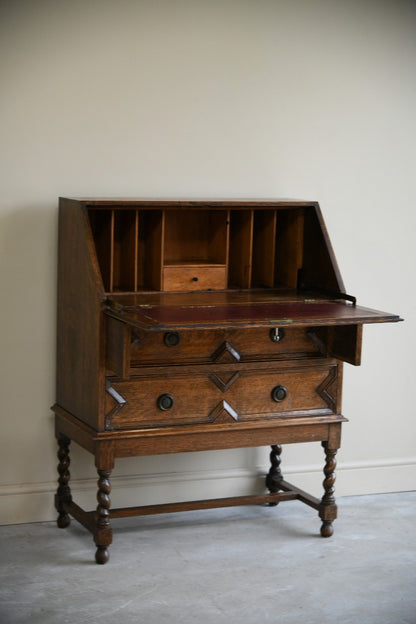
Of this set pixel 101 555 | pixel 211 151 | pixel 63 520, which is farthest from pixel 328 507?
pixel 211 151

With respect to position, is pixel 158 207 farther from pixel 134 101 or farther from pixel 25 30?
pixel 25 30

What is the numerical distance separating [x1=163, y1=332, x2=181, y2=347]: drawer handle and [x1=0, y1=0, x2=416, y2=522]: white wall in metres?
0.63

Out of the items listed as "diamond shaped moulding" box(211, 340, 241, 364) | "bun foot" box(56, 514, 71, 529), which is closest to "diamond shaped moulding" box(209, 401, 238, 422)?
"diamond shaped moulding" box(211, 340, 241, 364)

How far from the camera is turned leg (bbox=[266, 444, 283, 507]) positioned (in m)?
4.48

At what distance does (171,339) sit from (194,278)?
0.41 m

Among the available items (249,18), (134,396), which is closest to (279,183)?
(249,18)

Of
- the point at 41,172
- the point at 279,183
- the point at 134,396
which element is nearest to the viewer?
the point at 134,396

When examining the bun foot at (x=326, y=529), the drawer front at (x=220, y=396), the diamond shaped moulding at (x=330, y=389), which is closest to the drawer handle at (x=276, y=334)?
the drawer front at (x=220, y=396)

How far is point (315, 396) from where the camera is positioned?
4035mm

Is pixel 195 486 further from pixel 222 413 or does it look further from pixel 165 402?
pixel 165 402

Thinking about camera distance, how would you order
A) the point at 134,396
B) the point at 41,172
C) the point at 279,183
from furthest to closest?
1. the point at 279,183
2. the point at 41,172
3. the point at 134,396

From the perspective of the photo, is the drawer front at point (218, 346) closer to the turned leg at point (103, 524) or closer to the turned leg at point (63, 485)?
the turned leg at point (103, 524)

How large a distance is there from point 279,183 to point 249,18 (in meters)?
0.74

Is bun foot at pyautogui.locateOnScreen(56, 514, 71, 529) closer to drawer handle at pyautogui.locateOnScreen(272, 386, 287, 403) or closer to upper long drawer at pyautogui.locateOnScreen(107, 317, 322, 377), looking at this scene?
upper long drawer at pyautogui.locateOnScreen(107, 317, 322, 377)
